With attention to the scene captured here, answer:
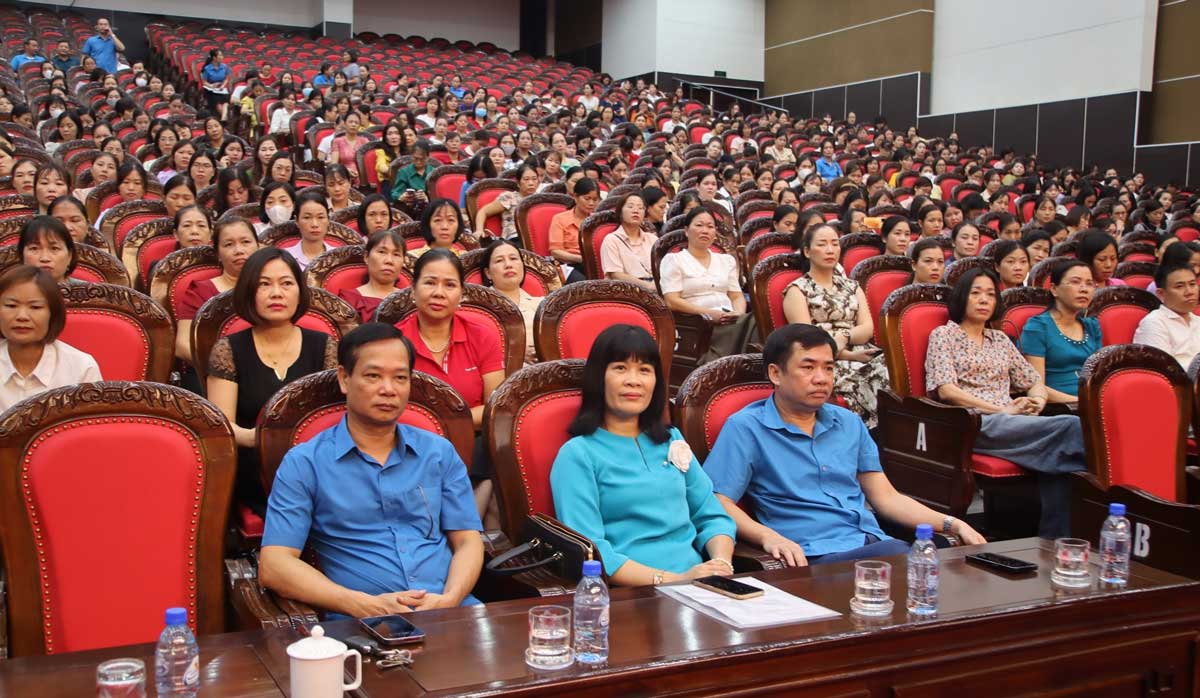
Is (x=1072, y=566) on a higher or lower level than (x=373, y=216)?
lower

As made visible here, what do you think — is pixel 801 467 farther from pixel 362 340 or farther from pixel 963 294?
pixel 963 294

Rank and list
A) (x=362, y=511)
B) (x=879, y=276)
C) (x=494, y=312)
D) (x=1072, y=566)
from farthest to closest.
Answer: (x=879, y=276) → (x=494, y=312) → (x=362, y=511) → (x=1072, y=566)

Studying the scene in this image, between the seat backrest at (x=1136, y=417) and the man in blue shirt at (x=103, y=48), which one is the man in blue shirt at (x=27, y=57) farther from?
the seat backrest at (x=1136, y=417)

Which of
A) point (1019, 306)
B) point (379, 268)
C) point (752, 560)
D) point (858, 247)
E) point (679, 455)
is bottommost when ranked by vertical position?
point (752, 560)

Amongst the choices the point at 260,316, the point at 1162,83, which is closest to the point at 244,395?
the point at 260,316

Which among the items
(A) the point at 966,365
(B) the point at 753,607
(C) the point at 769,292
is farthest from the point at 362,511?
(C) the point at 769,292

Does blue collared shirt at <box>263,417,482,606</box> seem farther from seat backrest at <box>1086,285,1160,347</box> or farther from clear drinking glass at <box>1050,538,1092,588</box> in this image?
seat backrest at <box>1086,285,1160,347</box>

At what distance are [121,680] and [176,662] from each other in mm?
71

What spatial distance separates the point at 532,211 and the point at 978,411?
112 inches

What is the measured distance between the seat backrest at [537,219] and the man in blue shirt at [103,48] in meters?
7.50

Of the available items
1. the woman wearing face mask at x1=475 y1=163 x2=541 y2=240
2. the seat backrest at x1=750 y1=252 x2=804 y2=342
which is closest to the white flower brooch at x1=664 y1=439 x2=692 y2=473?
the seat backrest at x1=750 y1=252 x2=804 y2=342

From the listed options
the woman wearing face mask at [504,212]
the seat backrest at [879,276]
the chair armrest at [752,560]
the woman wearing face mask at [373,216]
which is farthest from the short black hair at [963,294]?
the woman wearing face mask at [504,212]

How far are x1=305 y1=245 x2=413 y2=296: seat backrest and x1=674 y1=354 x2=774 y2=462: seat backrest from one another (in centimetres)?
139

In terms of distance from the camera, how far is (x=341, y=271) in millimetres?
3443
